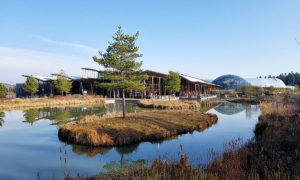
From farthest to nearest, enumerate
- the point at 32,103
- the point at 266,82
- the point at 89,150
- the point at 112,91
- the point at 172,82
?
the point at 266,82, the point at 112,91, the point at 172,82, the point at 32,103, the point at 89,150

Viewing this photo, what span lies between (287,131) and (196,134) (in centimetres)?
441

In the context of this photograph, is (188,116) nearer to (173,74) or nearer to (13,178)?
(13,178)

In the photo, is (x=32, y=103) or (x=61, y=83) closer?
(x=32, y=103)

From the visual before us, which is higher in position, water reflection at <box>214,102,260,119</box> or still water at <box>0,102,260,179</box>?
water reflection at <box>214,102,260,119</box>

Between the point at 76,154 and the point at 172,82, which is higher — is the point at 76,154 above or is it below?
below

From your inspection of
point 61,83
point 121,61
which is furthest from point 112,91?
point 121,61

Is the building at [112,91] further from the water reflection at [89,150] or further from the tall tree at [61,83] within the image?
the water reflection at [89,150]

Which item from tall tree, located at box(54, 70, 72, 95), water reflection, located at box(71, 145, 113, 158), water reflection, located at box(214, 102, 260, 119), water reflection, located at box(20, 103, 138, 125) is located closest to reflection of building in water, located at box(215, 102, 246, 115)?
water reflection, located at box(214, 102, 260, 119)

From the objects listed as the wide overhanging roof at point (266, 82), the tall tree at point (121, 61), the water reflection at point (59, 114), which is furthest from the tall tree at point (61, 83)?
the wide overhanging roof at point (266, 82)

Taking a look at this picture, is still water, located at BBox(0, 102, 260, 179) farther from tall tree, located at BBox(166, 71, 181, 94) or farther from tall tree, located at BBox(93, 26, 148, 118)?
tall tree, located at BBox(166, 71, 181, 94)

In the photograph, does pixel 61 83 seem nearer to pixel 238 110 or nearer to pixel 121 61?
pixel 121 61

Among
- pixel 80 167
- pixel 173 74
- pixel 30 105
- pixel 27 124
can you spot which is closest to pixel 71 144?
pixel 80 167

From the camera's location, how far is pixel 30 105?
1072 inches

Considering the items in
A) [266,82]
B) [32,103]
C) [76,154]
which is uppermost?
[266,82]
